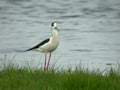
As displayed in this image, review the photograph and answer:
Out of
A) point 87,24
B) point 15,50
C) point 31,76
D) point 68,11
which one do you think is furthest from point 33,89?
point 68,11

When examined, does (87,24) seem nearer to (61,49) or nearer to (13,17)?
(13,17)

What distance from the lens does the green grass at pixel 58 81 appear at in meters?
7.65

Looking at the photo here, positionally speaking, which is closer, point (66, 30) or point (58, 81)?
point (58, 81)

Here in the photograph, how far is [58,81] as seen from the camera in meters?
7.87

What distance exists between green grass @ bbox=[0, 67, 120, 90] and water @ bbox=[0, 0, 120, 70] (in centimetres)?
126

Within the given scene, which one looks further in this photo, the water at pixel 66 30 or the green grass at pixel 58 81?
the water at pixel 66 30

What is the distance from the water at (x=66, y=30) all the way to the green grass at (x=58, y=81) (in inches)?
49.6

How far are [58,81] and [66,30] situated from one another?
43.5ft

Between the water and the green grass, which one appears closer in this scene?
the green grass

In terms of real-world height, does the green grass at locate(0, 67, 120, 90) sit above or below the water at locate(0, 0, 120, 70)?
above

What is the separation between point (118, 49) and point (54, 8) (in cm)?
1202

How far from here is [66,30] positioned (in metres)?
21.0

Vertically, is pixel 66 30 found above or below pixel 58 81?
below

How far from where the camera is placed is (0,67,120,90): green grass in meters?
7.65
